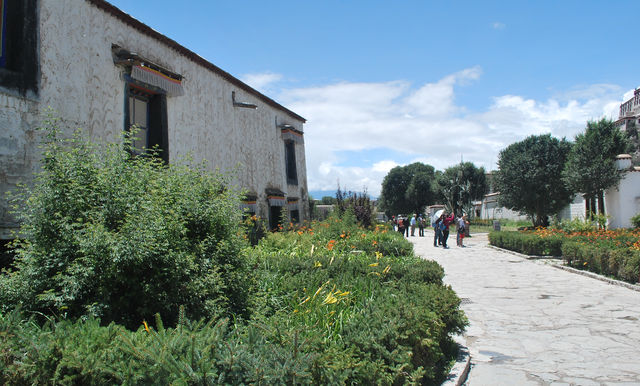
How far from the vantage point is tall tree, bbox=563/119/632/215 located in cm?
1869

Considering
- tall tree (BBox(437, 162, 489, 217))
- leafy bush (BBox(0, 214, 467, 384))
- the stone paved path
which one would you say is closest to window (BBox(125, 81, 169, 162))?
leafy bush (BBox(0, 214, 467, 384))

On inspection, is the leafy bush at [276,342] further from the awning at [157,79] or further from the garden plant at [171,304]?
the awning at [157,79]

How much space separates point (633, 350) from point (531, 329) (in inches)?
46.9

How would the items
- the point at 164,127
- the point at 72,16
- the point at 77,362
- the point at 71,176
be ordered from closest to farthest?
the point at 77,362 < the point at 71,176 < the point at 72,16 < the point at 164,127

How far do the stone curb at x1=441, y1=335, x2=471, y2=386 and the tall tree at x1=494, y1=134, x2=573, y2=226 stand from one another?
24809 mm

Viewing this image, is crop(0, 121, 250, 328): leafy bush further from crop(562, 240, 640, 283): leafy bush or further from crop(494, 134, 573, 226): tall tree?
crop(494, 134, 573, 226): tall tree

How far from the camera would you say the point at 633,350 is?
4.78 m

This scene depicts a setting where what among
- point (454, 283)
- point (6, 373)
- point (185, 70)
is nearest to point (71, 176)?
point (6, 373)

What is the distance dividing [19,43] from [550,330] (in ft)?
29.5

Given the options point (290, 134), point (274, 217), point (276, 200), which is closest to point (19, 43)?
point (276, 200)

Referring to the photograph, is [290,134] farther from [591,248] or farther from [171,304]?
[171,304]

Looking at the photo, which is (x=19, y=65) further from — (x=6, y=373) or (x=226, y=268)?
(x=6, y=373)

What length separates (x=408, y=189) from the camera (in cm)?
5709

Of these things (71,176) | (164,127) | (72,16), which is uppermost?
(72,16)
